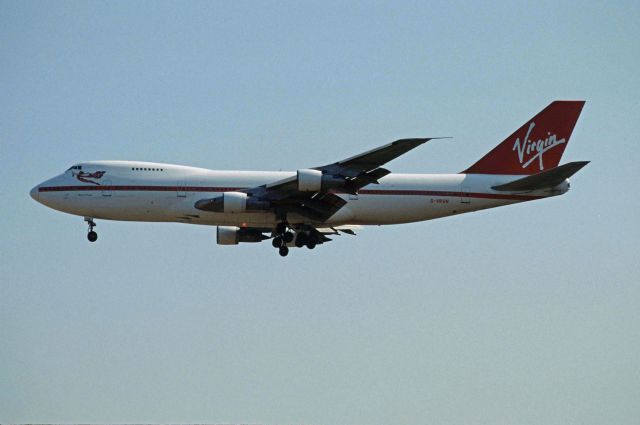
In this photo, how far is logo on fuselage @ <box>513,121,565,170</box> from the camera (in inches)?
2098

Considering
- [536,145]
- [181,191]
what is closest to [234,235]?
[181,191]

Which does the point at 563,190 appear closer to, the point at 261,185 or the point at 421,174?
the point at 421,174

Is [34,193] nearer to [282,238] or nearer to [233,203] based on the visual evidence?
[233,203]

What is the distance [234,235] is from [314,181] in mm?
9697

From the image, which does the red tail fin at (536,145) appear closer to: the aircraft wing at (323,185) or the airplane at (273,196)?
the airplane at (273,196)

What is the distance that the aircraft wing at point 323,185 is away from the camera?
150ft

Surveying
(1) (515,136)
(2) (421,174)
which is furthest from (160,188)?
(1) (515,136)

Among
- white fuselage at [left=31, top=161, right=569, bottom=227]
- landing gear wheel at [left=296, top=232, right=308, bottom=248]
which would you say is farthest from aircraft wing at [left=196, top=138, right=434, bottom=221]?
landing gear wheel at [left=296, top=232, right=308, bottom=248]

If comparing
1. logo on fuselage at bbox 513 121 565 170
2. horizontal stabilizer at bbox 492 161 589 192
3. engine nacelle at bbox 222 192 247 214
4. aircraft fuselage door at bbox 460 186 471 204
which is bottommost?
engine nacelle at bbox 222 192 247 214

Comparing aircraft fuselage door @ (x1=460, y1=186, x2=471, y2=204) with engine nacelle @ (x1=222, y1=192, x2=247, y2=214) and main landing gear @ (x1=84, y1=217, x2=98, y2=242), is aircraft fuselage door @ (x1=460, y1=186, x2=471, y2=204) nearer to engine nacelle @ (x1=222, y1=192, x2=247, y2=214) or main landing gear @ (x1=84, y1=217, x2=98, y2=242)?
engine nacelle @ (x1=222, y1=192, x2=247, y2=214)

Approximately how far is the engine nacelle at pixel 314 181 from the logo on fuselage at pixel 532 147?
11275mm

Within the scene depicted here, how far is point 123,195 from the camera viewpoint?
50156mm

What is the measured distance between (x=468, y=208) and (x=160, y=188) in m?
14.4

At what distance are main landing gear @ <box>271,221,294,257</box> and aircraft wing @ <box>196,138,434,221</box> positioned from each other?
42.2 inches
